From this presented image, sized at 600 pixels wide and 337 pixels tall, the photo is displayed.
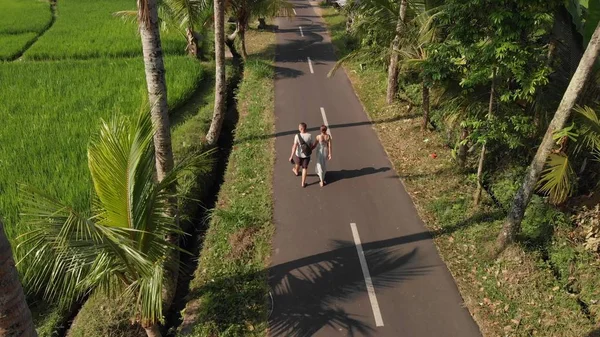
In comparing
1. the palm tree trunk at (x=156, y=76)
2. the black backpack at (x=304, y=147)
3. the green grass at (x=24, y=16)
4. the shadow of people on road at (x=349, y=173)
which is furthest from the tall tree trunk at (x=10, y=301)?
the green grass at (x=24, y=16)

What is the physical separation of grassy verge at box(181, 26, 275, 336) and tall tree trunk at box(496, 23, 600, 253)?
13.7 feet

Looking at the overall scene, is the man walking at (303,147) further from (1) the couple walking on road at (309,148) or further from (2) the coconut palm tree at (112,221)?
(2) the coconut palm tree at (112,221)

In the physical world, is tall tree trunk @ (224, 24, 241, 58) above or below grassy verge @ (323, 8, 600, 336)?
above

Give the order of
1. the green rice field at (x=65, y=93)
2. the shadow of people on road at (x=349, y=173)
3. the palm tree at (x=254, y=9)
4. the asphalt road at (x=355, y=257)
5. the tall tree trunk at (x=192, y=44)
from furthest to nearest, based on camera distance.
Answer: the tall tree trunk at (x=192, y=44) < the palm tree at (x=254, y=9) < the shadow of people on road at (x=349, y=173) < the green rice field at (x=65, y=93) < the asphalt road at (x=355, y=257)

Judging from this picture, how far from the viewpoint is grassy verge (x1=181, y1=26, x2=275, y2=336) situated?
23.2 feet

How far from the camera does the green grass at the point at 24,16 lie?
2339 cm

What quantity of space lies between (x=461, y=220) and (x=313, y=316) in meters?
3.76

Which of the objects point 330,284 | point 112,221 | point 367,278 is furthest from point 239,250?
point 112,221

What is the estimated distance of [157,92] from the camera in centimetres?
720

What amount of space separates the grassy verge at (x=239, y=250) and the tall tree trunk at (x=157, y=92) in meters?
0.49

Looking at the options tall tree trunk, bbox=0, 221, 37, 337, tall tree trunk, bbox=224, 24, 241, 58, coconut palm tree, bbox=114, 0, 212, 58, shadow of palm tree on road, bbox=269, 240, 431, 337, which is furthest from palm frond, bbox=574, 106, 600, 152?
tall tree trunk, bbox=224, 24, 241, 58

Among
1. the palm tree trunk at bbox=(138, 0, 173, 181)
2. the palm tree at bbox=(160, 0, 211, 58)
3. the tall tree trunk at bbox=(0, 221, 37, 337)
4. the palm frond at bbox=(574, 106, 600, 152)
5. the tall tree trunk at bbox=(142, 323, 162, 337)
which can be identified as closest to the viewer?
the tall tree trunk at bbox=(0, 221, 37, 337)

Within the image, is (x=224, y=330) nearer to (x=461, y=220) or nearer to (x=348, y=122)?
(x=461, y=220)

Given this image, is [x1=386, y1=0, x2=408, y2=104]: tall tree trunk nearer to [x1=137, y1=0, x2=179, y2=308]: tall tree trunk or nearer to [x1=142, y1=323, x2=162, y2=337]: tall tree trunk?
[x1=137, y1=0, x2=179, y2=308]: tall tree trunk
